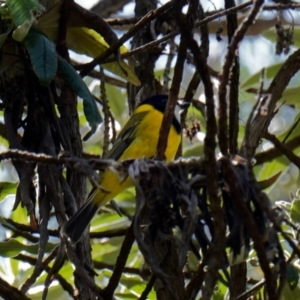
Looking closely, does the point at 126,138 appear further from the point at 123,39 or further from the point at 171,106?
the point at 171,106

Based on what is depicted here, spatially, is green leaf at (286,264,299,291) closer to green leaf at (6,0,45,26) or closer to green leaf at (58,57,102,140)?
green leaf at (58,57,102,140)

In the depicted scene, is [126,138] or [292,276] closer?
[292,276]

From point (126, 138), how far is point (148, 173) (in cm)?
173

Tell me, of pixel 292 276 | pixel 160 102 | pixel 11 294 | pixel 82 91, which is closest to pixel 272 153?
pixel 160 102

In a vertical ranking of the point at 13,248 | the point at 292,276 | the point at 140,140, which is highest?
the point at 140,140

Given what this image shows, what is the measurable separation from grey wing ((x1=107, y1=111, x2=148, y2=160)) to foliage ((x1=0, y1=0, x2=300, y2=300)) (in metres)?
0.19

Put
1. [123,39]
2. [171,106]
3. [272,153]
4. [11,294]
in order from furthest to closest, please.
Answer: [272,153], [123,39], [11,294], [171,106]

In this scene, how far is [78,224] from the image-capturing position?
6.75 feet

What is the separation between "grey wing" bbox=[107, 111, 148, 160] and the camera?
2.96 metres

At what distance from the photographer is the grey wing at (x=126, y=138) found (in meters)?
2.96

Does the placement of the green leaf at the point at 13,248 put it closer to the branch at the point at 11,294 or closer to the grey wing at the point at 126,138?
the branch at the point at 11,294

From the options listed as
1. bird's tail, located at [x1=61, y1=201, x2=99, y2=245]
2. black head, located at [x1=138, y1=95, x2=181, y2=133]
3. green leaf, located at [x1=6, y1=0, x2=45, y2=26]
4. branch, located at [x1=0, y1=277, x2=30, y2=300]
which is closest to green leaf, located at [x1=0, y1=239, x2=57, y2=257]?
bird's tail, located at [x1=61, y1=201, x2=99, y2=245]

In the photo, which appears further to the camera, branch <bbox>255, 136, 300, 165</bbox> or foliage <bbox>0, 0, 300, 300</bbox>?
branch <bbox>255, 136, 300, 165</bbox>

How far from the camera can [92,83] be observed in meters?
3.80
